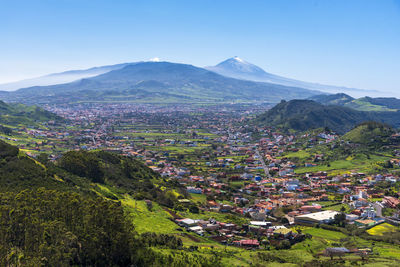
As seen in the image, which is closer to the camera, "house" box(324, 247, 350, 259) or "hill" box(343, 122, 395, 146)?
"house" box(324, 247, 350, 259)

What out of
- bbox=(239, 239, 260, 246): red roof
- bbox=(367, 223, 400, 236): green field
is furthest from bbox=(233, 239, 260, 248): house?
bbox=(367, 223, 400, 236): green field

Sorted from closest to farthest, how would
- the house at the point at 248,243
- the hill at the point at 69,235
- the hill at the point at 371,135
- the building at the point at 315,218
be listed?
1. the hill at the point at 69,235
2. the house at the point at 248,243
3. the building at the point at 315,218
4. the hill at the point at 371,135

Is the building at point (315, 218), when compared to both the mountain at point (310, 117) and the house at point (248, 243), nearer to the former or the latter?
the house at point (248, 243)

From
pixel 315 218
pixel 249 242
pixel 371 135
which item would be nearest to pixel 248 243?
pixel 249 242

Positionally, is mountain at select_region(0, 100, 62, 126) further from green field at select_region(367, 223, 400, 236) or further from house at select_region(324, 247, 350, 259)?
house at select_region(324, 247, 350, 259)

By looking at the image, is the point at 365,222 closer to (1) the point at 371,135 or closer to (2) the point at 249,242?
(2) the point at 249,242

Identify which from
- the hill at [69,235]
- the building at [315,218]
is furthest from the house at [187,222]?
the building at [315,218]

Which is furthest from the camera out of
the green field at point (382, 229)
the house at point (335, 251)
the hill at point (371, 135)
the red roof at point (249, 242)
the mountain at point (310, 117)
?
the mountain at point (310, 117)

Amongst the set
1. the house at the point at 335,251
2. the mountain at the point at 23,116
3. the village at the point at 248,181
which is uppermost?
the mountain at the point at 23,116

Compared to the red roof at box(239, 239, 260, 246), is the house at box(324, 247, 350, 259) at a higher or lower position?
higher
